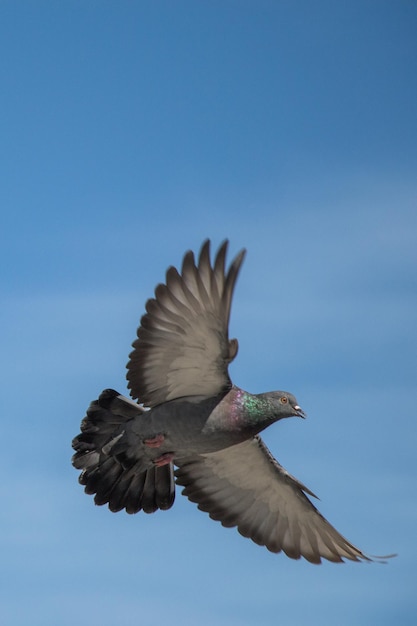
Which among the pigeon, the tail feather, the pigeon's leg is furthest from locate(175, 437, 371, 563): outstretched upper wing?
the pigeon's leg

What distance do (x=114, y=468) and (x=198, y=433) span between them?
1.61 metres

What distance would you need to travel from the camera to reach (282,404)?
16719 mm

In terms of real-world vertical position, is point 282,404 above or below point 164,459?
above

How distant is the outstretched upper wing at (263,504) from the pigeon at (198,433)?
15 mm

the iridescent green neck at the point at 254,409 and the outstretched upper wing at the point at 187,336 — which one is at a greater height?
the outstretched upper wing at the point at 187,336

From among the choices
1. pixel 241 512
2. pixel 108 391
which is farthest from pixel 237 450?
pixel 108 391

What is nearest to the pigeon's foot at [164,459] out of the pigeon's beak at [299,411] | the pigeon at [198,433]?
the pigeon at [198,433]

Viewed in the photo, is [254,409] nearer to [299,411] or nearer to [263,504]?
[299,411]

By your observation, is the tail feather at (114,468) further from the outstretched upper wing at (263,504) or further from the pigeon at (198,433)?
the outstretched upper wing at (263,504)

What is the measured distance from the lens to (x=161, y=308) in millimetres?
15781

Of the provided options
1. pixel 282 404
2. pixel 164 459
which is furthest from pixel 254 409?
pixel 164 459

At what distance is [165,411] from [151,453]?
2.76 ft

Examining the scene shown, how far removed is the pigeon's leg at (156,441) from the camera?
16.8 metres

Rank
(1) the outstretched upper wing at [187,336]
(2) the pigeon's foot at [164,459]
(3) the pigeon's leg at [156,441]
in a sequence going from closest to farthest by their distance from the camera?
(1) the outstretched upper wing at [187,336]
(3) the pigeon's leg at [156,441]
(2) the pigeon's foot at [164,459]
